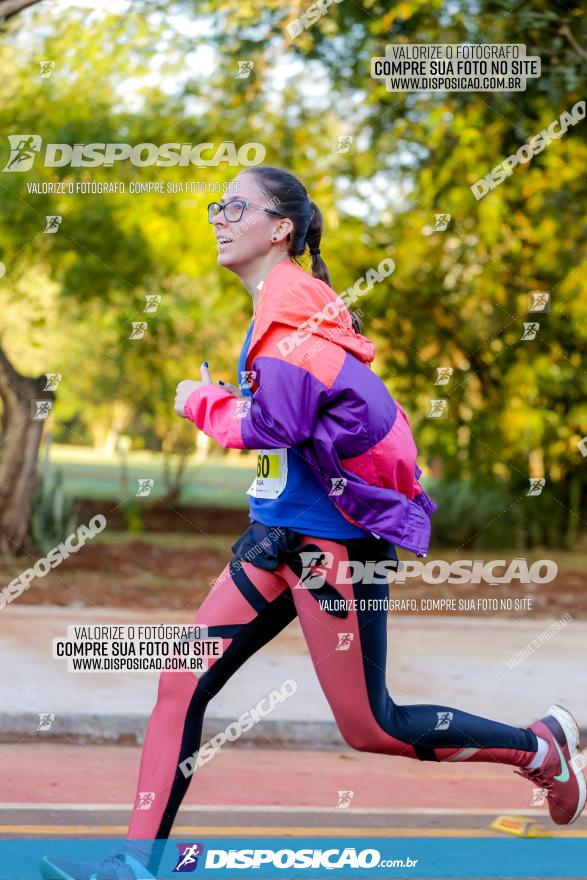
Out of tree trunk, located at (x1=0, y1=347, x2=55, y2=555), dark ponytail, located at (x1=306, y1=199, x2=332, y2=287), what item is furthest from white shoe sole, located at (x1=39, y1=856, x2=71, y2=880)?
tree trunk, located at (x1=0, y1=347, x2=55, y2=555)

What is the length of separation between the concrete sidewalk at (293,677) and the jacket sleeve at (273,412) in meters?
3.19

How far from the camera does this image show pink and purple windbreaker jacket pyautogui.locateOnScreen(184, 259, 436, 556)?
3.47 m

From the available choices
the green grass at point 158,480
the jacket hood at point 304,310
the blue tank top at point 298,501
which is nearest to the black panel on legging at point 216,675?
the blue tank top at point 298,501

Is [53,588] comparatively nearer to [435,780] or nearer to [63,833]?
[435,780]

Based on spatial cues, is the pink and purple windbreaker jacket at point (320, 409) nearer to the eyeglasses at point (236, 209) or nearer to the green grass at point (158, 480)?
the eyeglasses at point (236, 209)

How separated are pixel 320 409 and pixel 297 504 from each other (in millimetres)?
277

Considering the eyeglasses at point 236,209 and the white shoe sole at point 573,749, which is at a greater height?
the eyeglasses at point 236,209

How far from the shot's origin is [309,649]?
3.67m

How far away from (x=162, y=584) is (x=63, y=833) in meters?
7.45

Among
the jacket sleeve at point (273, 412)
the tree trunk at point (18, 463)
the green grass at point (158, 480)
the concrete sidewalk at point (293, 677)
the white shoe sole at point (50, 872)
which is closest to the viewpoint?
the jacket sleeve at point (273, 412)

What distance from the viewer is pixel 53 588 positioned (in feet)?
36.2

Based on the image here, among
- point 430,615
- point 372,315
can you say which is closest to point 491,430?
point 372,315

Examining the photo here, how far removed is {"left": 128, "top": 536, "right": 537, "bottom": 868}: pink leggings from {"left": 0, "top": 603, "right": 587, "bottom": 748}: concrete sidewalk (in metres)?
2.68

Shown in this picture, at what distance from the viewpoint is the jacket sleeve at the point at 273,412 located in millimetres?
3457
